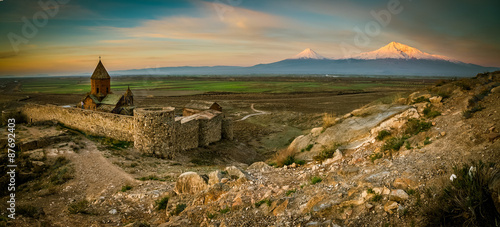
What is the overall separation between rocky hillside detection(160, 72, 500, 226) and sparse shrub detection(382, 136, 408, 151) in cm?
3

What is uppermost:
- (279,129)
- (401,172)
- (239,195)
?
(401,172)

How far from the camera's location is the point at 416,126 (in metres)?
8.34

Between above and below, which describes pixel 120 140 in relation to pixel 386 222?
below

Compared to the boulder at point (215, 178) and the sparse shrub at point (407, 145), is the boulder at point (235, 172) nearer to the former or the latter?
the boulder at point (215, 178)

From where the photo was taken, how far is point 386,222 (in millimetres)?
4453

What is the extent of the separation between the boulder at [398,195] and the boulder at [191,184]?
16.8 ft

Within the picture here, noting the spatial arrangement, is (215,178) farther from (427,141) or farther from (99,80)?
(99,80)

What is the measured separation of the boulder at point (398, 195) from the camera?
4.80m

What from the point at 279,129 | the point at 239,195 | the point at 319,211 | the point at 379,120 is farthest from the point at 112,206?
the point at 279,129

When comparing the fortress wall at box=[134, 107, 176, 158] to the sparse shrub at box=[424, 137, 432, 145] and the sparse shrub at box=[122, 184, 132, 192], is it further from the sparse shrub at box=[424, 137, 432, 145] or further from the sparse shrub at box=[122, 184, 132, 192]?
the sparse shrub at box=[424, 137, 432, 145]

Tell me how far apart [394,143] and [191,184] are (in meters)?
6.10

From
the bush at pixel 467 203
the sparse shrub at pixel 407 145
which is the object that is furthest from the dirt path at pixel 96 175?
the bush at pixel 467 203

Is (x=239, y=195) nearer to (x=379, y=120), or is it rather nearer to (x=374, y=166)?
(x=374, y=166)

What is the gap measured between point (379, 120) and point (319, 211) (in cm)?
626
